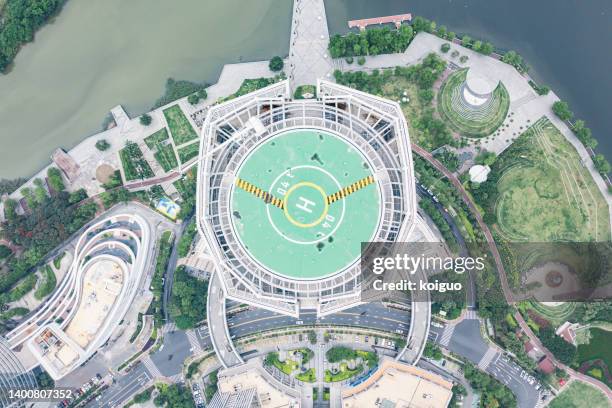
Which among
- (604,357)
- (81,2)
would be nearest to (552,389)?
(604,357)

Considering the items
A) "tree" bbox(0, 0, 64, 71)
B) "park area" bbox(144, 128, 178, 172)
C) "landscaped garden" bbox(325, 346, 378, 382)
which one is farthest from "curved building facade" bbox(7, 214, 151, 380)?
"tree" bbox(0, 0, 64, 71)

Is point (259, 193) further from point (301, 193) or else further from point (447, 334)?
point (447, 334)

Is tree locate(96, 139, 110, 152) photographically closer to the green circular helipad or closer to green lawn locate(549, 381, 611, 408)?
the green circular helipad

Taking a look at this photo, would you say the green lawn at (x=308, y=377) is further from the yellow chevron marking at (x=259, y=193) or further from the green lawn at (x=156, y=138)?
the green lawn at (x=156, y=138)

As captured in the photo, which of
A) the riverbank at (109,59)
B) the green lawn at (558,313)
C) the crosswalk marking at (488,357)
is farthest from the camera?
the riverbank at (109,59)

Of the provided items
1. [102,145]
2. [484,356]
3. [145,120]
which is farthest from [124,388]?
[484,356]

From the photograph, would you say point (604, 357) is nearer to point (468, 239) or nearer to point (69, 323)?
point (468, 239)

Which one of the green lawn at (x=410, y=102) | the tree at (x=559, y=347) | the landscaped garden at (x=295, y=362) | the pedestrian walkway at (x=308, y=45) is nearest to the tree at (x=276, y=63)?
the pedestrian walkway at (x=308, y=45)

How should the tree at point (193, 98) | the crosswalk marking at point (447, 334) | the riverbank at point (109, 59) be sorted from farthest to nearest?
the riverbank at point (109, 59) < the tree at point (193, 98) < the crosswalk marking at point (447, 334)
